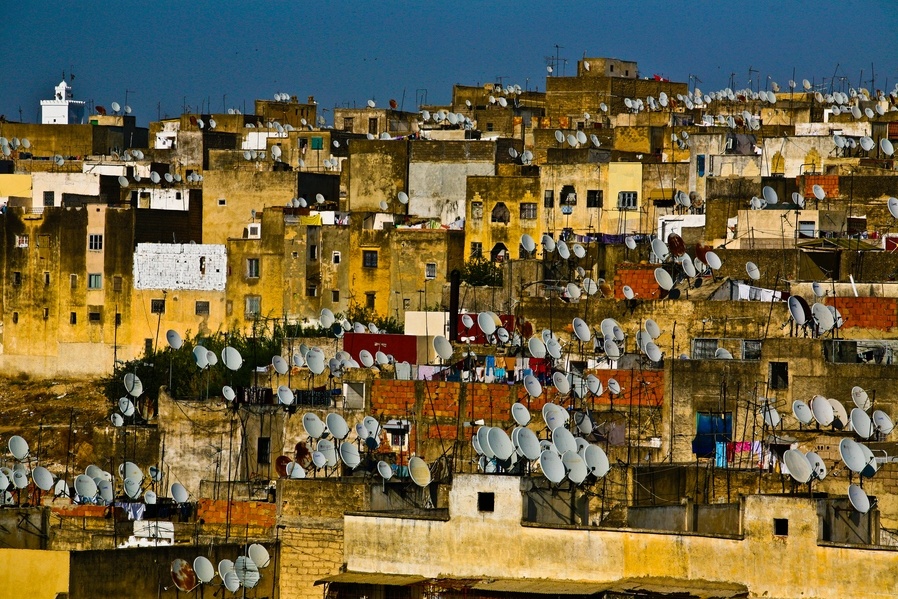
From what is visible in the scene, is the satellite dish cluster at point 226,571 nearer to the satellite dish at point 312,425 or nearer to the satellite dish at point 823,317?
the satellite dish at point 312,425

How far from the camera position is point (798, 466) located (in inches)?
1045

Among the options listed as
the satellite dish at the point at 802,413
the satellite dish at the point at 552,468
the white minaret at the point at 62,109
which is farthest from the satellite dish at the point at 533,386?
the white minaret at the point at 62,109

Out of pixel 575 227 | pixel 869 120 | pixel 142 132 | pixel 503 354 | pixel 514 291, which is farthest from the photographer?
pixel 142 132

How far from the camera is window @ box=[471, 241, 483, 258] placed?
2197 inches

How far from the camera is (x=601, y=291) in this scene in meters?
45.8

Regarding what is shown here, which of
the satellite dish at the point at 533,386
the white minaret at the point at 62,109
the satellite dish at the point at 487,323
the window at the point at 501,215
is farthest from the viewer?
the white minaret at the point at 62,109

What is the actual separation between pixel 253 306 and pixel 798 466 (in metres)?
33.6

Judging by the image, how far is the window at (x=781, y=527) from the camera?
2570 cm

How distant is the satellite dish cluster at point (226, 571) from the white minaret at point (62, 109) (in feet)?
222

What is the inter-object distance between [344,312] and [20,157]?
23.9 meters

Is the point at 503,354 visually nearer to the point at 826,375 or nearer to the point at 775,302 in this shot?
the point at 775,302

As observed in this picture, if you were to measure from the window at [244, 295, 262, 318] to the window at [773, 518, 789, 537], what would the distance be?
33892 millimetres

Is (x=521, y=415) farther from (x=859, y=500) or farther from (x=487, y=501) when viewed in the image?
(x=859, y=500)

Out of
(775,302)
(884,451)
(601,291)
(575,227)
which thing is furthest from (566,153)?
(884,451)
